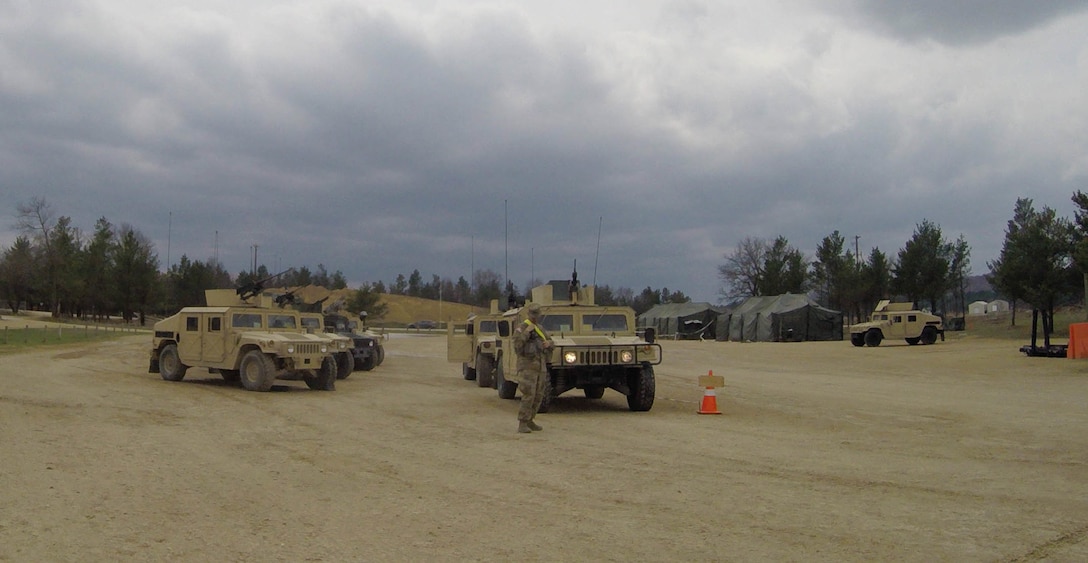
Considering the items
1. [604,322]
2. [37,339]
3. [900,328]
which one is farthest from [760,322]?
[604,322]

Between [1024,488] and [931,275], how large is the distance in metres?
51.3

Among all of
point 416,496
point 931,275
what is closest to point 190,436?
point 416,496

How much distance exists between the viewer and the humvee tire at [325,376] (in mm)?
16547

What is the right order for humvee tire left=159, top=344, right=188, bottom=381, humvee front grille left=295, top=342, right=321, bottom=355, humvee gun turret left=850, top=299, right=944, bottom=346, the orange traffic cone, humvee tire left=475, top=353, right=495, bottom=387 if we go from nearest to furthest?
the orange traffic cone < humvee front grille left=295, top=342, right=321, bottom=355 < humvee tire left=475, top=353, right=495, bottom=387 < humvee tire left=159, top=344, right=188, bottom=381 < humvee gun turret left=850, top=299, right=944, bottom=346

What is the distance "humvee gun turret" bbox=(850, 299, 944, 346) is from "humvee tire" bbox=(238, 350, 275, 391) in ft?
95.6

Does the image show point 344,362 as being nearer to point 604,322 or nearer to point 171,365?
point 171,365

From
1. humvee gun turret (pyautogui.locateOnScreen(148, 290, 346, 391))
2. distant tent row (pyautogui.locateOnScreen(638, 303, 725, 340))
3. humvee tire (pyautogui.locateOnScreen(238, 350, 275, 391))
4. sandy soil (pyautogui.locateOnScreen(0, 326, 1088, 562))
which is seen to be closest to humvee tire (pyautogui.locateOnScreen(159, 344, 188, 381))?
humvee gun turret (pyautogui.locateOnScreen(148, 290, 346, 391))

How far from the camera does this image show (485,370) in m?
17.8

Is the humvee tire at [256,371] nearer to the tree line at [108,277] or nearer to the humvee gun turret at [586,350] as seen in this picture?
the humvee gun turret at [586,350]

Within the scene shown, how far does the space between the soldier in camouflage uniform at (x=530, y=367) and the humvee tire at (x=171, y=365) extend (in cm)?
1004

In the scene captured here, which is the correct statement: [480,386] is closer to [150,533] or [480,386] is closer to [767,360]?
[150,533]

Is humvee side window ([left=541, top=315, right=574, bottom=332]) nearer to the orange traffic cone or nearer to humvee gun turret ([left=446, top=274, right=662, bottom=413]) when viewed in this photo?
humvee gun turret ([left=446, top=274, right=662, bottom=413])

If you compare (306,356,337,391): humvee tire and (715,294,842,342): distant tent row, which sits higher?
(715,294,842,342): distant tent row

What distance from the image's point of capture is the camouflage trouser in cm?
1047
